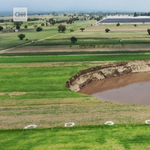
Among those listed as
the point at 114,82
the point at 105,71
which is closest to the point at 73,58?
the point at 105,71

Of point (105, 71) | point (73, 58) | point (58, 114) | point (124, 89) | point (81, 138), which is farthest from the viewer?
point (73, 58)

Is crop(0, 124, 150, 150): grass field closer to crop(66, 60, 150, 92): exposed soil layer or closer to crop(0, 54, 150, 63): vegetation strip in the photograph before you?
crop(66, 60, 150, 92): exposed soil layer

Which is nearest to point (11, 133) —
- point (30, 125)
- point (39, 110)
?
point (30, 125)

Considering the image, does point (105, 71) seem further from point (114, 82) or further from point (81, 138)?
point (81, 138)

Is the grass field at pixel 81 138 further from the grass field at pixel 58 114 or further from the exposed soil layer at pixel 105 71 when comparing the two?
the exposed soil layer at pixel 105 71

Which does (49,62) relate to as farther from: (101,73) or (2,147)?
(2,147)

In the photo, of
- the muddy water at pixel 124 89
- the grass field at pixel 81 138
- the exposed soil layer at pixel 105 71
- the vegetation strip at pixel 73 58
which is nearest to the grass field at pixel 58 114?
the grass field at pixel 81 138

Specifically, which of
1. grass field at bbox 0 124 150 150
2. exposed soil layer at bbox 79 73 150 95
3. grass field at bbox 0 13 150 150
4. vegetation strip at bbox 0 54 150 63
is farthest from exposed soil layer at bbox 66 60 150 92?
grass field at bbox 0 124 150 150
